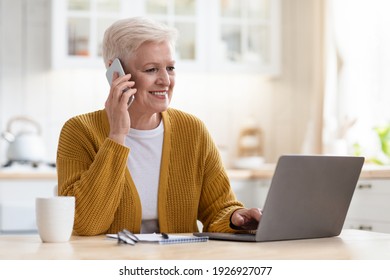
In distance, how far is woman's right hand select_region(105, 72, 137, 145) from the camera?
6.95ft

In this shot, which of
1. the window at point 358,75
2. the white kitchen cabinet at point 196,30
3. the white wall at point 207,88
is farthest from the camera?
the white wall at point 207,88

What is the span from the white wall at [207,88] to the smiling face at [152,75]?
237 cm

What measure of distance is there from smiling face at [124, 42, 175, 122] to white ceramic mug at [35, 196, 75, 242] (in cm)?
63

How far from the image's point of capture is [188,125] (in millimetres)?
2402

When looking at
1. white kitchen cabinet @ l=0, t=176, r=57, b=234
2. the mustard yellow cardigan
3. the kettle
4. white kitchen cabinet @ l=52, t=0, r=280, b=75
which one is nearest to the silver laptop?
the mustard yellow cardigan

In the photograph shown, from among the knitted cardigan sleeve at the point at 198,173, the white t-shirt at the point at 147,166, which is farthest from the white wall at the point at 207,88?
the white t-shirt at the point at 147,166

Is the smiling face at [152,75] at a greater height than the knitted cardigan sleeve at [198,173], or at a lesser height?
greater

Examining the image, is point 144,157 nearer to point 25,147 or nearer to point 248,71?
point 25,147

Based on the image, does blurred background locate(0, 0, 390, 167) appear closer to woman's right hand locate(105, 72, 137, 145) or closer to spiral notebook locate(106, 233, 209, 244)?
woman's right hand locate(105, 72, 137, 145)

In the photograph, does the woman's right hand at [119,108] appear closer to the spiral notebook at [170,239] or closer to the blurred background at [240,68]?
the spiral notebook at [170,239]

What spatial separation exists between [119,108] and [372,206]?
5.56ft

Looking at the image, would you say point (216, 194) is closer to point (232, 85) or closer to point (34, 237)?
point (34, 237)

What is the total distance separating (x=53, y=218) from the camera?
68.2 inches

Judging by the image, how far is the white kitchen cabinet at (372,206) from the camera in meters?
3.37
